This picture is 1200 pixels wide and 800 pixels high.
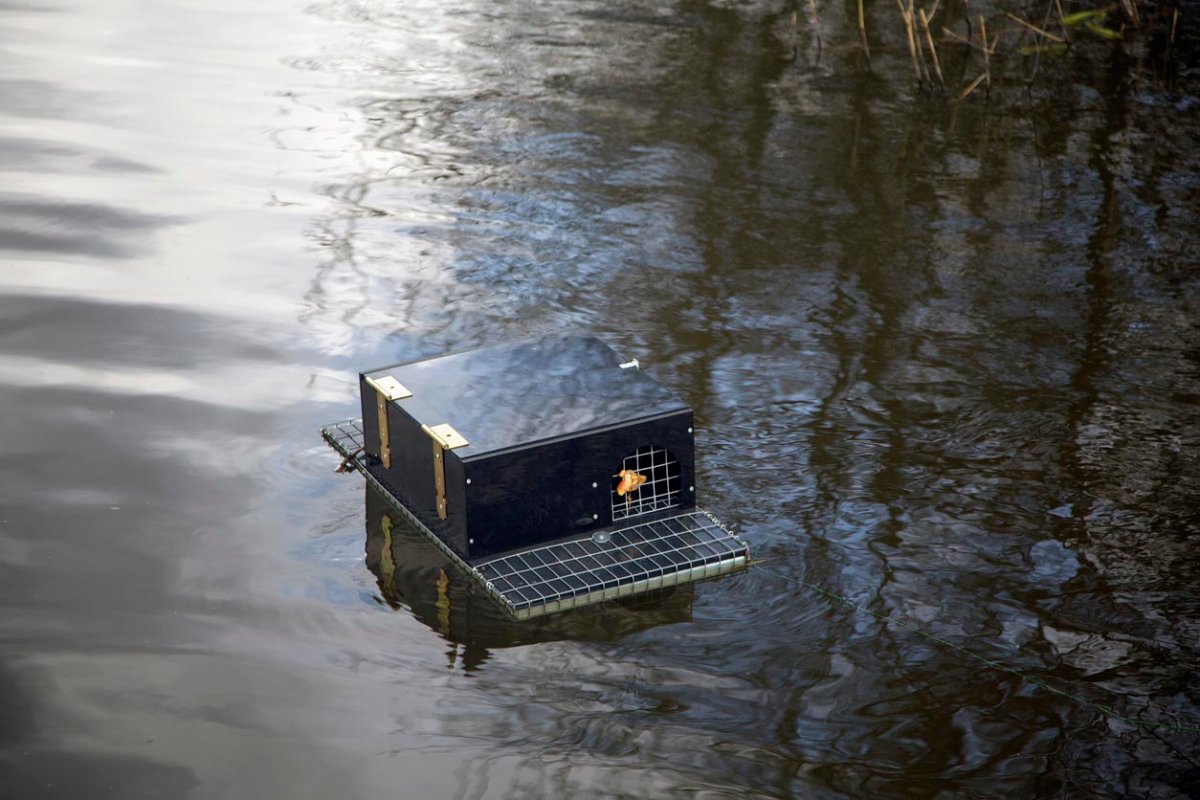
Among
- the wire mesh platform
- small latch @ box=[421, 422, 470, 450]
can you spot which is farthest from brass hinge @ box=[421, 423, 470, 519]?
the wire mesh platform

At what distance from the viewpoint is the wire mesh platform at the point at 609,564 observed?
3021mm

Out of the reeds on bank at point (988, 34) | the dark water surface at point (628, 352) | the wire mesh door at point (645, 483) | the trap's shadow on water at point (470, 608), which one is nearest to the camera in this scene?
the dark water surface at point (628, 352)

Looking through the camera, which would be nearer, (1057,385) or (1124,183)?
(1057,385)

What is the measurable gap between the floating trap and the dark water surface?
0.09 meters

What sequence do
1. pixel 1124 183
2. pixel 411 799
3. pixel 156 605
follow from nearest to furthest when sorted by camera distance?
pixel 411 799 < pixel 156 605 < pixel 1124 183

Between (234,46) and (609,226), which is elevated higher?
(234,46)

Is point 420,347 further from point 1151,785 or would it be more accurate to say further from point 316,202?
point 1151,785

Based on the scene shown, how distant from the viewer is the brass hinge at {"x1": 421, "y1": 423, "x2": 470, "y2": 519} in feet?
10.0

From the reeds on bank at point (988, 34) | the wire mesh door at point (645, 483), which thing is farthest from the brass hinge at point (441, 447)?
the reeds on bank at point (988, 34)

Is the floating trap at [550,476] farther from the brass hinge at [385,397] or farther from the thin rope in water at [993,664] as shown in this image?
the thin rope in water at [993,664]

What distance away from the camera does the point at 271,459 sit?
370 centimetres

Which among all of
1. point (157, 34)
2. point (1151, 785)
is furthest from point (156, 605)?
point (157, 34)

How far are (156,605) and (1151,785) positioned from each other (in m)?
1.99

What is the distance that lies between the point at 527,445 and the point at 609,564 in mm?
311
